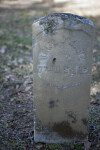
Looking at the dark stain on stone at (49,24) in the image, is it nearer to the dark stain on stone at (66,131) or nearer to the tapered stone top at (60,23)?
the tapered stone top at (60,23)

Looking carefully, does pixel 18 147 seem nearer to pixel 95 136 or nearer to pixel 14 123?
pixel 14 123

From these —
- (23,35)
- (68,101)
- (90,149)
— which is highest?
(23,35)

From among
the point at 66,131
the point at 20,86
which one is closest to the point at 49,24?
the point at 66,131

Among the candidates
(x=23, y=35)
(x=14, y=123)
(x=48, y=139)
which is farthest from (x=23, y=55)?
(x=48, y=139)

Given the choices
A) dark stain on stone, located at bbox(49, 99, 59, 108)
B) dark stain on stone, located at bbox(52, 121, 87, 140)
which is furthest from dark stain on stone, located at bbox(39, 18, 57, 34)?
dark stain on stone, located at bbox(52, 121, 87, 140)

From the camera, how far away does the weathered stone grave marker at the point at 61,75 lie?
7.33 feet

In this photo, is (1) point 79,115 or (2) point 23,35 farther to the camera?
(2) point 23,35

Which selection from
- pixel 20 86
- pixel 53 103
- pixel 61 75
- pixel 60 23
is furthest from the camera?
pixel 20 86

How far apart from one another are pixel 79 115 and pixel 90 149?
1.38ft

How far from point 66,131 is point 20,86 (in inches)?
69.7

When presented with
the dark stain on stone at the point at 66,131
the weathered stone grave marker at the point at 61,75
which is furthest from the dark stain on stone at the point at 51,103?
the dark stain on stone at the point at 66,131

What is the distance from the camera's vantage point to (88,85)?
2436mm

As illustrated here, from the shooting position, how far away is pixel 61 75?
7.84ft

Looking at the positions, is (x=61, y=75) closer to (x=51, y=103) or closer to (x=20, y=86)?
(x=51, y=103)
